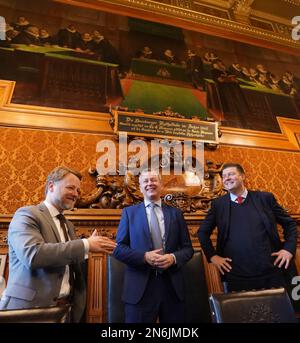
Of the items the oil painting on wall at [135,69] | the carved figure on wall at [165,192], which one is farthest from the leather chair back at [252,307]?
the oil painting on wall at [135,69]

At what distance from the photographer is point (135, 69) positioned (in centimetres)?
438

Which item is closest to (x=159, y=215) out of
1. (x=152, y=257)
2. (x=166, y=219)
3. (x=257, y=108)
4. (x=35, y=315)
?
(x=166, y=219)

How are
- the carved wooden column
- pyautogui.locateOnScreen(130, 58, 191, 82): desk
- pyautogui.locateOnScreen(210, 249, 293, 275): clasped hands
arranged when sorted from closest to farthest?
pyautogui.locateOnScreen(210, 249, 293, 275): clasped hands, the carved wooden column, pyautogui.locateOnScreen(130, 58, 191, 82): desk

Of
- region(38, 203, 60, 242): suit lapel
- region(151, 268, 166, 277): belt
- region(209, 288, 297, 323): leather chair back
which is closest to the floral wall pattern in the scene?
region(38, 203, 60, 242): suit lapel

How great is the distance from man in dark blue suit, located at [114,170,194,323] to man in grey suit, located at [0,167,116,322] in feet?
1.02

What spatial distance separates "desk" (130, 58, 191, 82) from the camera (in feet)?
14.5

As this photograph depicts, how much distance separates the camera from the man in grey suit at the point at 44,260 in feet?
4.28

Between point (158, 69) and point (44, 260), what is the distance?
13.5ft

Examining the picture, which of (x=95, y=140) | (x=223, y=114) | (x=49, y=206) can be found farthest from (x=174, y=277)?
(x=223, y=114)

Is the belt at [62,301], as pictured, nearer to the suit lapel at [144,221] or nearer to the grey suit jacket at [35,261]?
the grey suit jacket at [35,261]

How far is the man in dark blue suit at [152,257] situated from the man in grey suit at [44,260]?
1.02 feet

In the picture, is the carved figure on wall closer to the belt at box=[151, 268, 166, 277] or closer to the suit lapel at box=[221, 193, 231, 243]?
the suit lapel at box=[221, 193, 231, 243]

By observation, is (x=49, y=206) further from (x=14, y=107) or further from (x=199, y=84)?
(x=199, y=84)

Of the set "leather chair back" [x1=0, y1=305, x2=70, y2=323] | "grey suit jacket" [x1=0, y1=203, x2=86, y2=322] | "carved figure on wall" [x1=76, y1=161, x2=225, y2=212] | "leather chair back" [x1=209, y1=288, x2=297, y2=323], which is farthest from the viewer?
"carved figure on wall" [x1=76, y1=161, x2=225, y2=212]
